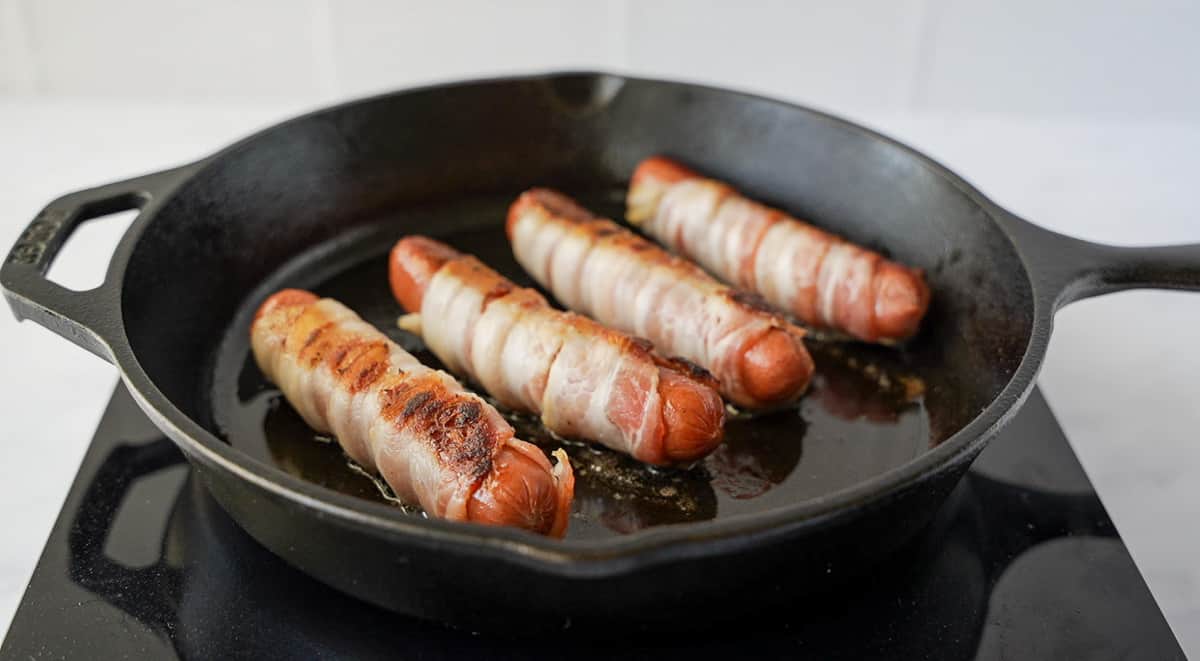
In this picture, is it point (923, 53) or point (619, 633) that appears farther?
point (923, 53)

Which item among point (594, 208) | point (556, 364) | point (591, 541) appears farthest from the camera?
point (594, 208)

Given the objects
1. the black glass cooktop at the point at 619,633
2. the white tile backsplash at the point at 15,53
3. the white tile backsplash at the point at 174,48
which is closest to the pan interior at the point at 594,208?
the black glass cooktop at the point at 619,633

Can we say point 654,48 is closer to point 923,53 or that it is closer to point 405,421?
point 923,53

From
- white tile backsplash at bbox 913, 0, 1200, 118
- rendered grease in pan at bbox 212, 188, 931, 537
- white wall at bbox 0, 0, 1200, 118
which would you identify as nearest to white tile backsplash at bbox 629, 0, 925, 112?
white wall at bbox 0, 0, 1200, 118

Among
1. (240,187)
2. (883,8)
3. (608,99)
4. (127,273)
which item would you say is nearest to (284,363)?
(127,273)

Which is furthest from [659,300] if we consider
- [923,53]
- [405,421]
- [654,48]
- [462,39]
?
[923,53]

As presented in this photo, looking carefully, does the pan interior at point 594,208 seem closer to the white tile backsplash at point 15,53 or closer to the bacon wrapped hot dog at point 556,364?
the bacon wrapped hot dog at point 556,364
